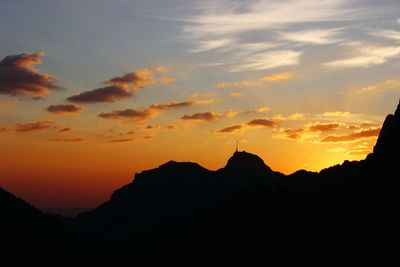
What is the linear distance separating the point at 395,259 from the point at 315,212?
49913mm

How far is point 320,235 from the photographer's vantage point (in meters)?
168

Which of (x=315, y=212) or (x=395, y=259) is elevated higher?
(x=315, y=212)

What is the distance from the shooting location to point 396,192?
198875mm

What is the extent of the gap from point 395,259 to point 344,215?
166 feet

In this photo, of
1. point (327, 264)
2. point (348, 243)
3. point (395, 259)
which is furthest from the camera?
point (348, 243)

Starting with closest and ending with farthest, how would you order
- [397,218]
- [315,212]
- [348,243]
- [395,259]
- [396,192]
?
[395,259], [348,243], [397,218], [315,212], [396,192]

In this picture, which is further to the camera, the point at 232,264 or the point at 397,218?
the point at 232,264

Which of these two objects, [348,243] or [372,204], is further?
[372,204]

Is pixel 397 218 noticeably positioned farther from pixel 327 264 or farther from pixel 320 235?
pixel 327 264

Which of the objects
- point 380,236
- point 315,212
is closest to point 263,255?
point 315,212

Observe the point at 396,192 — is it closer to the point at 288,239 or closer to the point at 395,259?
the point at 288,239

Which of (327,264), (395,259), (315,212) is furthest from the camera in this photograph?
(315,212)

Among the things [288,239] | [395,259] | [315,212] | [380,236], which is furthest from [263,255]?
[395,259]

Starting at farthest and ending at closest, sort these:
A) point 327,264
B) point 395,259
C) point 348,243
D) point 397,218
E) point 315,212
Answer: point 315,212, point 397,218, point 348,243, point 327,264, point 395,259
